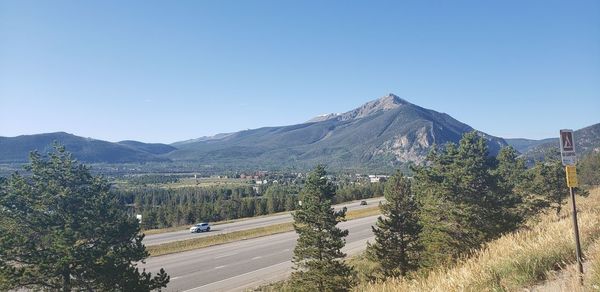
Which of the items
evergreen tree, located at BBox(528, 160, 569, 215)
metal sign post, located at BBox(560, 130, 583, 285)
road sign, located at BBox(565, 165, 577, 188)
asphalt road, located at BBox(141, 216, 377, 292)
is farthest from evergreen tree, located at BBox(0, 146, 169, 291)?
evergreen tree, located at BBox(528, 160, 569, 215)

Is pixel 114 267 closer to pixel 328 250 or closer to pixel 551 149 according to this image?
pixel 328 250

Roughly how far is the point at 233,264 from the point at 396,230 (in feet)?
47.4

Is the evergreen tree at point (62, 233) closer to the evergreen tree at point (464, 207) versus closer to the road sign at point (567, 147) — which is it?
the road sign at point (567, 147)

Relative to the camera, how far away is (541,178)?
113 ft

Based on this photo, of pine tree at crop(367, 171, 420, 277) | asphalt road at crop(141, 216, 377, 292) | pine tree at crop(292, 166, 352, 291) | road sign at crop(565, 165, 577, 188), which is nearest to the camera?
road sign at crop(565, 165, 577, 188)

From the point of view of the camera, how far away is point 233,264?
103 ft

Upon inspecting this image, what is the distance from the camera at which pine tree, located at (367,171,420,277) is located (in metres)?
21.3

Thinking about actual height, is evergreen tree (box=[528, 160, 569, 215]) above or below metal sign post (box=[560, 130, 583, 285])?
below

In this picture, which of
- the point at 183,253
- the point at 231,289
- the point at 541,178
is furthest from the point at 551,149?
the point at 183,253

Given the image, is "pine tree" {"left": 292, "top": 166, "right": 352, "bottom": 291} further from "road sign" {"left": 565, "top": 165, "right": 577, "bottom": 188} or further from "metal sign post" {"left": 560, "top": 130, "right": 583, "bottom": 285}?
"road sign" {"left": 565, "top": 165, "right": 577, "bottom": 188}

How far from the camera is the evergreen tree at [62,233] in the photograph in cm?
1322

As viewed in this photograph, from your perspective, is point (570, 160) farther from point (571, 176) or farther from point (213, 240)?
point (213, 240)

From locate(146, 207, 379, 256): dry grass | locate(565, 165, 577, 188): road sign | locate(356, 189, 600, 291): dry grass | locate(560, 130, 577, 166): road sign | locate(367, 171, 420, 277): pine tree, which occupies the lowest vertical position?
locate(146, 207, 379, 256): dry grass

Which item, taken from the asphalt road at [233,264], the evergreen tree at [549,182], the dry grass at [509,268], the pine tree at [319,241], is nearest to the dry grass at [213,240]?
the asphalt road at [233,264]
